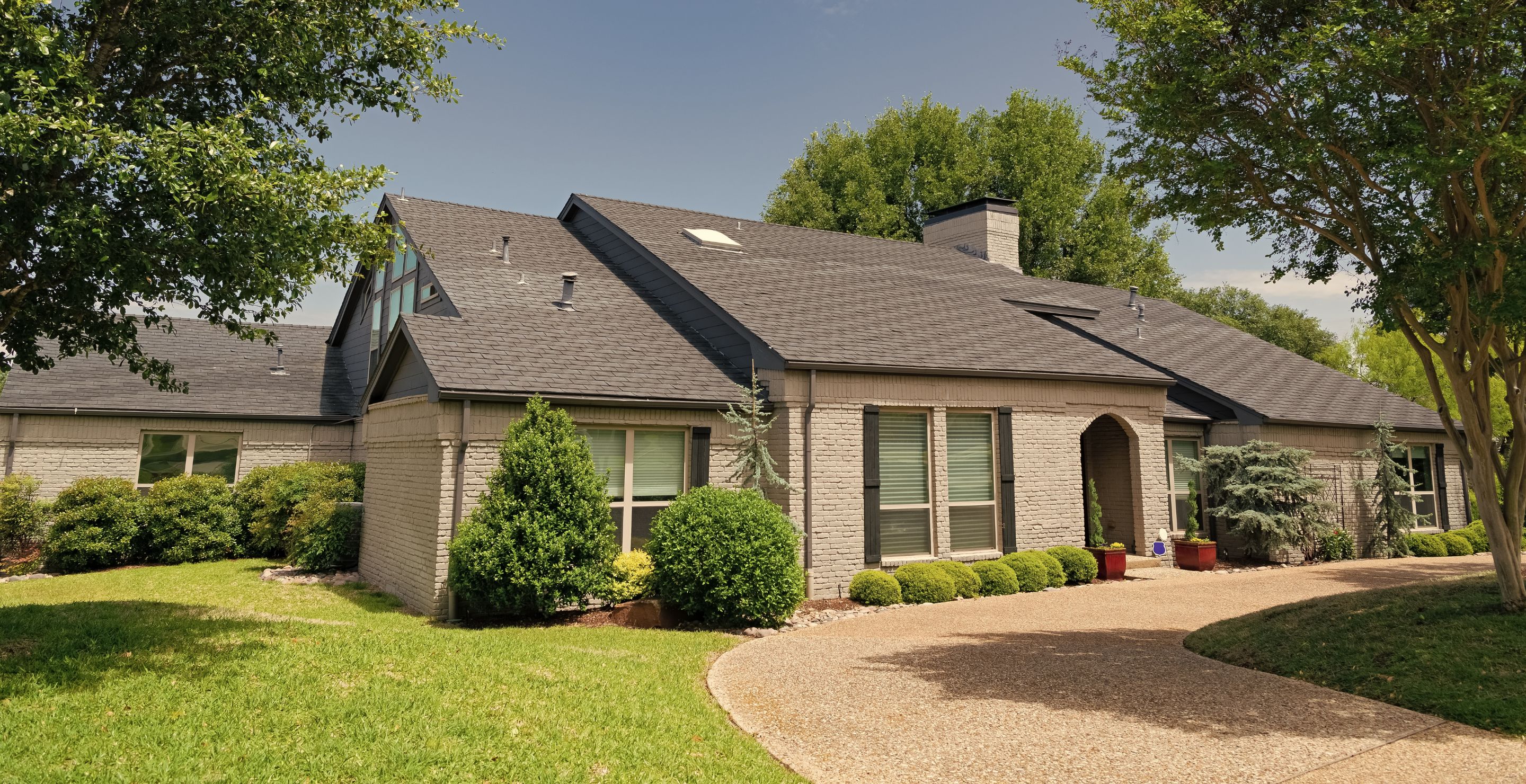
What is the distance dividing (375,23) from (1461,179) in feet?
41.4

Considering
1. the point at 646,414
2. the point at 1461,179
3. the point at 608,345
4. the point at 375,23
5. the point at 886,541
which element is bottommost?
the point at 886,541

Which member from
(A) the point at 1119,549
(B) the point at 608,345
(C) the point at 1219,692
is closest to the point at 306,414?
(B) the point at 608,345

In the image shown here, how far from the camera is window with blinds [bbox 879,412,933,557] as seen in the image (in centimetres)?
1510

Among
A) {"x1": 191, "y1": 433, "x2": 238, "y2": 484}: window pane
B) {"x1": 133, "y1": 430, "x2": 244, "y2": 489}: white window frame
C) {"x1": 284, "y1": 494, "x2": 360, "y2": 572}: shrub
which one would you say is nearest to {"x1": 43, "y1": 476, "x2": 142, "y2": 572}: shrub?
{"x1": 133, "y1": 430, "x2": 244, "y2": 489}: white window frame

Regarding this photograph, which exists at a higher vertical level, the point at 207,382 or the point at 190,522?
the point at 207,382

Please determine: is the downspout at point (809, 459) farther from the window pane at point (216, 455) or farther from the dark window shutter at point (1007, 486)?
the window pane at point (216, 455)

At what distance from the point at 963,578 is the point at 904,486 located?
188 centimetres

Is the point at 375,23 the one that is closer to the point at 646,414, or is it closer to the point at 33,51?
the point at 33,51

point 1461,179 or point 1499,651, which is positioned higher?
point 1461,179

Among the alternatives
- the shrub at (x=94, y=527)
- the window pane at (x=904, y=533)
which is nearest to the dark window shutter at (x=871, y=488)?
the window pane at (x=904, y=533)

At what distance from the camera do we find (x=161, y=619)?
996cm

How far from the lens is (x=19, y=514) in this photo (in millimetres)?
17062

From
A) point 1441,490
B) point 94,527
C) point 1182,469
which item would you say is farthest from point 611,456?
point 1441,490

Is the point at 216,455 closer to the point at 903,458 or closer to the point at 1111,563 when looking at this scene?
the point at 903,458
